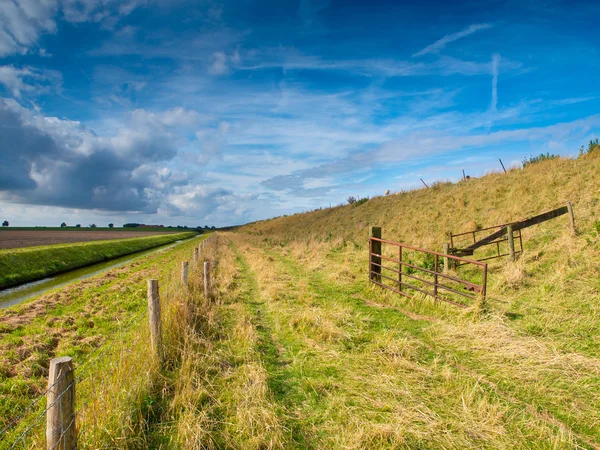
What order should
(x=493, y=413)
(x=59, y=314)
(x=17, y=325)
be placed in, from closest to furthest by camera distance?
(x=493, y=413) → (x=17, y=325) → (x=59, y=314)

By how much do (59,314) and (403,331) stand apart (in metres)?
11.0

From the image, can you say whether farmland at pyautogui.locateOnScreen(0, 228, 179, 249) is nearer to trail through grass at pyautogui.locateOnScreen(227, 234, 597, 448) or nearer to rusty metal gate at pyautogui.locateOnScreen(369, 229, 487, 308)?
rusty metal gate at pyautogui.locateOnScreen(369, 229, 487, 308)

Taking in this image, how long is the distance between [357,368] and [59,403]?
4.23 m

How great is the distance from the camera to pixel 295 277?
46.4 feet

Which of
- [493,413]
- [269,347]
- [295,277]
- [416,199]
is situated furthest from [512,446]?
[416,199]

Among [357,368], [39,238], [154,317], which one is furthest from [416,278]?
[39,238]

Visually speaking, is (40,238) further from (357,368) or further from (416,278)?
(357,368)

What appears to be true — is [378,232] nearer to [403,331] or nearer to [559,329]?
[403,331]

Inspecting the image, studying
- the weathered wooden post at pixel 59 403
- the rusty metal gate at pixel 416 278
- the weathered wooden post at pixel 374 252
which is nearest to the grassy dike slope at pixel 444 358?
the rusty metal gate at pixel 416 278

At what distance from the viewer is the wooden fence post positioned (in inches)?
209

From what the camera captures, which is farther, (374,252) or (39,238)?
(39,238)

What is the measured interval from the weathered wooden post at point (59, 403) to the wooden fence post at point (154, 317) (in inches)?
90.2

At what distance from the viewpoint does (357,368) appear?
5.48 meters

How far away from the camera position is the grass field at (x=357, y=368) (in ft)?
12.4
